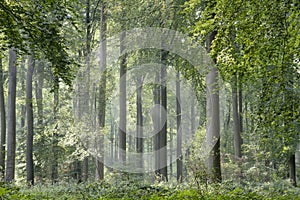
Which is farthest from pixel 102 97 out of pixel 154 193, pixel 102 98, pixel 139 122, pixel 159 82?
pixel 139 122

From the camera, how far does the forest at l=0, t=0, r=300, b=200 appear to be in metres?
6.18

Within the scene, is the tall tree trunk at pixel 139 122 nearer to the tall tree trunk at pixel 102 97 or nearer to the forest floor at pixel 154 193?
the tall tree trunk at pixel 102 97

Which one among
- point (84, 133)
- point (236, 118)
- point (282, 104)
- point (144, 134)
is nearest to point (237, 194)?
point (282, 104)

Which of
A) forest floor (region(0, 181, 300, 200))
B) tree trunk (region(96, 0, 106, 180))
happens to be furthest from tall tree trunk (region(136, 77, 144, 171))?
forest floor (region(0, 181, 300, 200))

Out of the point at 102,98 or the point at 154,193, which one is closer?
the point at 154,193

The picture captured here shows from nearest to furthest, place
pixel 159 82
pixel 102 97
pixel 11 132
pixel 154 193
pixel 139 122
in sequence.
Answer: pixel 154 193, pixel 11 132, pixel 102 97, pixel 159 82, pixel 139 122

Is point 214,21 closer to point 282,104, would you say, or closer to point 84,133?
point 282,104

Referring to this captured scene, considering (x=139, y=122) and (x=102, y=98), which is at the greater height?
(x=102, y=98)

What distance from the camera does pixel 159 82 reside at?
19.8 metres

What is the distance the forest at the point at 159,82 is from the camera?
618 centimetres

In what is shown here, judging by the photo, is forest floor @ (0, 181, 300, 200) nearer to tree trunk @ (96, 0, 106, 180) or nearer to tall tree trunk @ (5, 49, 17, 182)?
tree trunk @ (96, 0, 106, 180)

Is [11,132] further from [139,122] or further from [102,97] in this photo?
[139,122]

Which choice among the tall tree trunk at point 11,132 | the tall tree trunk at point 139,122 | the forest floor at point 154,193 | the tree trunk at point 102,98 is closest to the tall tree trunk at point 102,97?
the tree trunk at point 102,98

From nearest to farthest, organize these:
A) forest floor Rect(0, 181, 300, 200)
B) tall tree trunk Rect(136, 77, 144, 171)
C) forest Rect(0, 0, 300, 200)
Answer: forest Rect(0, 0, 300, 200) < forest floor Rect(0, 181, 300, 200) < tall tree trunk Rect(136, 77, 144, 171)
